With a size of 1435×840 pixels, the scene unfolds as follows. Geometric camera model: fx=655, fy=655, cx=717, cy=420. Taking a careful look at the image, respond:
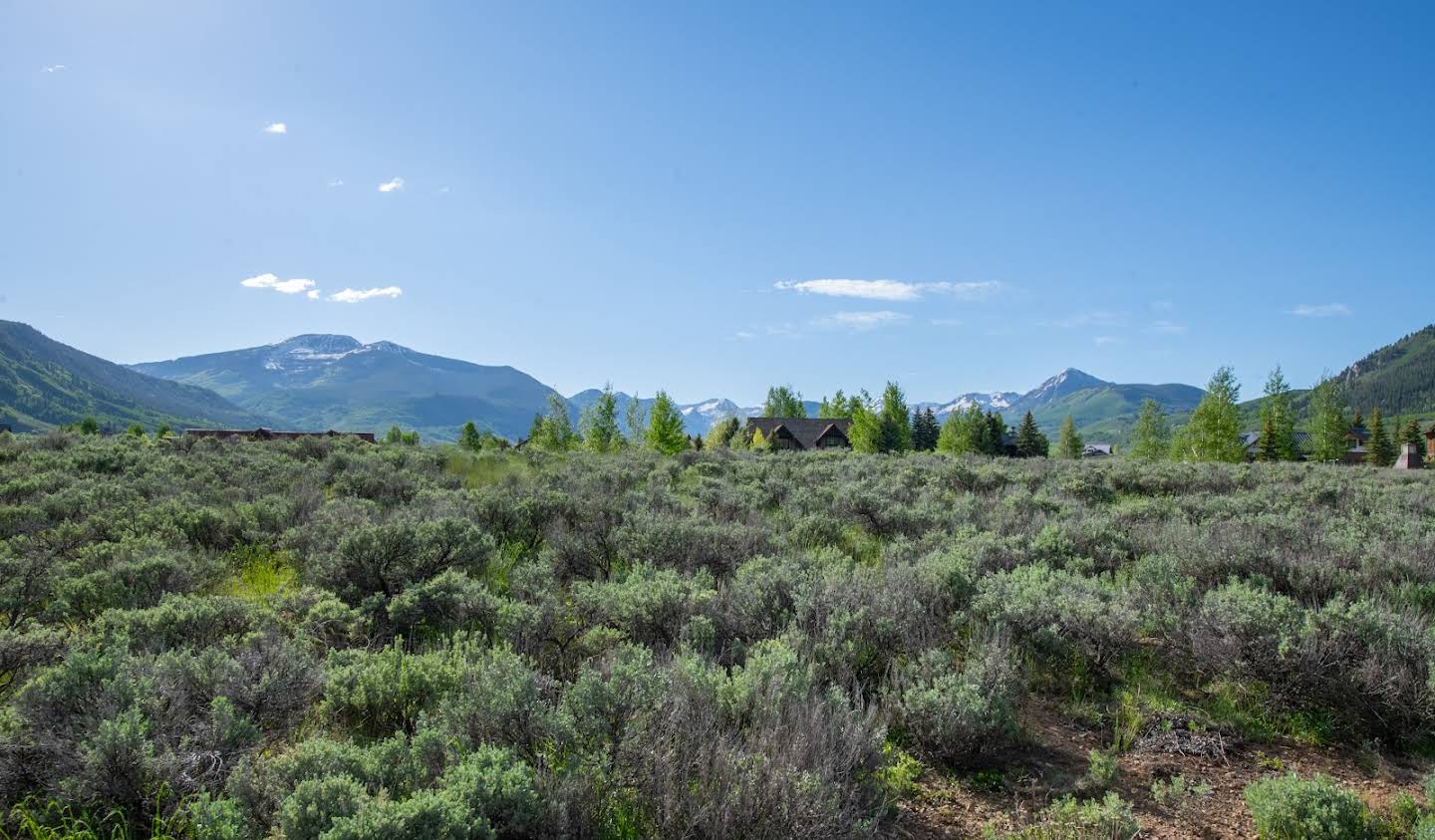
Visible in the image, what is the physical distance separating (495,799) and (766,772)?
1.12 metres

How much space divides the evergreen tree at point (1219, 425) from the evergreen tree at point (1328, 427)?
67.6 feet

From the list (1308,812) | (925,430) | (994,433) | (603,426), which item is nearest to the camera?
(1308,812)

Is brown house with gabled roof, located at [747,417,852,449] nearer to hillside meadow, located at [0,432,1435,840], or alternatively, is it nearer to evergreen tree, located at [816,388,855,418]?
evergreen tree, located at [816,388,855,418]

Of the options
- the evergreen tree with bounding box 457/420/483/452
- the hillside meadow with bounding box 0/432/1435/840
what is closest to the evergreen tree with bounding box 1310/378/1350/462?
the hillside meadow with bounding box 0/432/1435/840

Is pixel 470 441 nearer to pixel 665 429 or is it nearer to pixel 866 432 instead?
pixel 665 429

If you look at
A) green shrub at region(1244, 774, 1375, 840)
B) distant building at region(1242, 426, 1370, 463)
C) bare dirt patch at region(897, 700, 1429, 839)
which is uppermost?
distant building at region(1242, 426, 1370, 463)

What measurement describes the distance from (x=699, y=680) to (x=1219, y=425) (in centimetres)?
4361

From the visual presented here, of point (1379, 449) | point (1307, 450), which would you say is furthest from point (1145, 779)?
point (1379, 449)

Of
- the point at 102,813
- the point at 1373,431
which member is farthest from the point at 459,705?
the point at 1373,431

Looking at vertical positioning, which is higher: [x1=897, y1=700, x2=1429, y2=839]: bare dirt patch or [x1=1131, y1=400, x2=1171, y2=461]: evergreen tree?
[x1=1131, y1=400, x2=1171, y2=461]: evergreen tree

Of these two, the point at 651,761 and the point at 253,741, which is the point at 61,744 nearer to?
the point at 253,741

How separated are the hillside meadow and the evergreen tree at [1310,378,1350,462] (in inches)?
2278

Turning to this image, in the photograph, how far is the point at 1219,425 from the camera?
36.8 metres

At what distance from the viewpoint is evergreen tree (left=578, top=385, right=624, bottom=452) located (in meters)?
45.9
